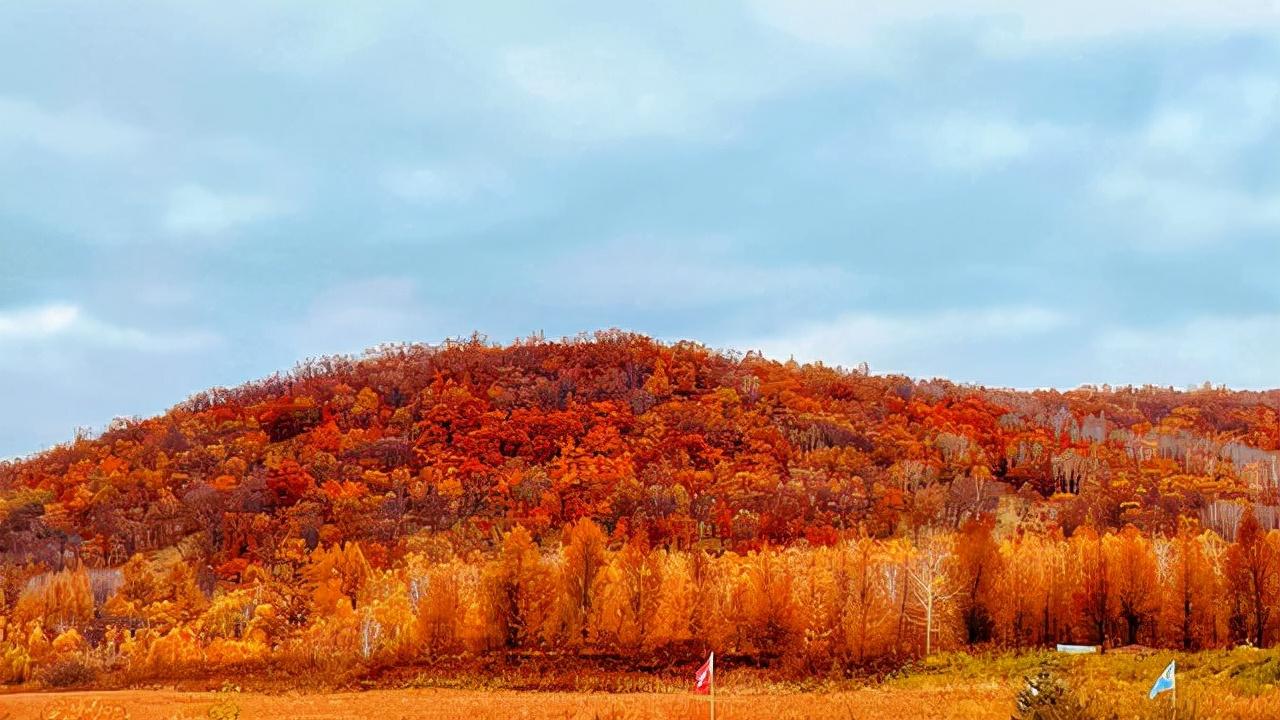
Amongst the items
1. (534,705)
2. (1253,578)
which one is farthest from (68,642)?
(1253,578)

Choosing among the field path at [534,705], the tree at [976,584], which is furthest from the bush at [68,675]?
the tree at [976,584]

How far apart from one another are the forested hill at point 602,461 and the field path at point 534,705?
5469 centimetres

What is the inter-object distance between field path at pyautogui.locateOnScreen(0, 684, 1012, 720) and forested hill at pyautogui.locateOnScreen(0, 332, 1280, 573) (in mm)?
54688

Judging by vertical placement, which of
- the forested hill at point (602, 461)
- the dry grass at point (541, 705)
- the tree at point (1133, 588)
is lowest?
the dry grass at point (541, 705)

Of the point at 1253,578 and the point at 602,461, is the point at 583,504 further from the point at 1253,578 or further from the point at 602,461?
the point at 1253,578

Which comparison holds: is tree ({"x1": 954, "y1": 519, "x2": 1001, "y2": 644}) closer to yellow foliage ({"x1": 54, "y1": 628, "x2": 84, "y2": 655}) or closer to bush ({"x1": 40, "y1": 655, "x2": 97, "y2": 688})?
bush ({"x1": 40, "y1": 655, "x2": 97, "y2": 688})

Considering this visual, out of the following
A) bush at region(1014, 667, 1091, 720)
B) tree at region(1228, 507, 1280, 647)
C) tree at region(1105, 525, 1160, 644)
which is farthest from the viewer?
tree at region(1105, 525, 1160, 644)

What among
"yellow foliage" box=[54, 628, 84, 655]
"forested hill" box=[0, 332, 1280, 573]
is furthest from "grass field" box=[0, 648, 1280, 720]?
"forested hill" box=[0, 332, 1280, 573]

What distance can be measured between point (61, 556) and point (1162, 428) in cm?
13696

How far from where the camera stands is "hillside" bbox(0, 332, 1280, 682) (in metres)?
72.8

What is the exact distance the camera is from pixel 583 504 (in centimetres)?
12431

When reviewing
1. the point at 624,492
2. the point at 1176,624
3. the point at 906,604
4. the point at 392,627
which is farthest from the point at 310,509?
the point at 1176,624

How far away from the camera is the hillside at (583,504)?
72750mm

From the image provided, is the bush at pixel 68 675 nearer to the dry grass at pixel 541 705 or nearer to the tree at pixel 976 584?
the dry grass at pixel 541 705
